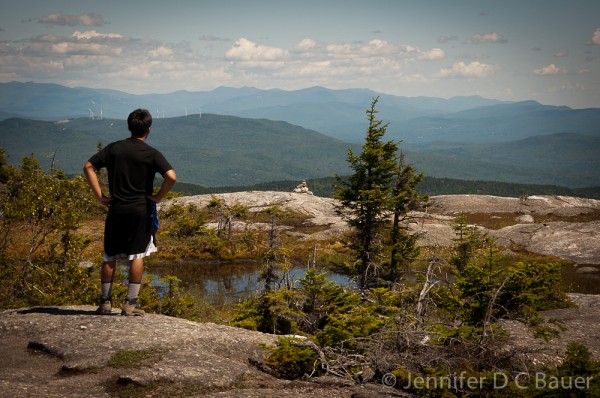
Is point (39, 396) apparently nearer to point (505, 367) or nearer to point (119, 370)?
point (119, 370)

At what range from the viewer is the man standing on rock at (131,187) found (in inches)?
397

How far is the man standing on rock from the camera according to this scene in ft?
33.1

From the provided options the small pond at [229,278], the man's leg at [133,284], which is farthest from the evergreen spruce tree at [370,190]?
the man's leg at [133,284]

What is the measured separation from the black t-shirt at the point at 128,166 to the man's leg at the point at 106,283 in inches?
65.3

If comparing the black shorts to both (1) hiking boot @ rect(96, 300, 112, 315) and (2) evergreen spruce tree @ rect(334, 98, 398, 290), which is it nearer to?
(1) hiking boot @ rect(96, 300, 112, 315)

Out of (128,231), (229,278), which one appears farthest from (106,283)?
(229,278)

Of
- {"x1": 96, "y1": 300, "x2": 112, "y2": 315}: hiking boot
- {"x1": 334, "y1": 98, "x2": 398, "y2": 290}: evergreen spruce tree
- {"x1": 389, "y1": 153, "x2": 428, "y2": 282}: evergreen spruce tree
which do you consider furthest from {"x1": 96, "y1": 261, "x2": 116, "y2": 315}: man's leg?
{"x1": 389, "y1": 153, "x2": 428, "y2": 282}: evergreen spruce tree

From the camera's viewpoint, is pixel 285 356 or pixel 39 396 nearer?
pixel 39 396

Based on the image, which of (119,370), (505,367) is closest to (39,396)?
(119,370)

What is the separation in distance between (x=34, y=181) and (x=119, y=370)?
11.5 metres

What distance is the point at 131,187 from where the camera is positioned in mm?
10148

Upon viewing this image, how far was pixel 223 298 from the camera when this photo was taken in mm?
40094

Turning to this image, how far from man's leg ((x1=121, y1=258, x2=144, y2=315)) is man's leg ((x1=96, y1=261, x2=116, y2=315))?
447 millimetres

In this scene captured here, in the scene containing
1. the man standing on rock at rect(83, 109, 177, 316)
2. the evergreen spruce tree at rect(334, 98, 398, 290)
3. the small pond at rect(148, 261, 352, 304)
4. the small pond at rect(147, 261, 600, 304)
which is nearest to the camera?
the man standing on rock at rect(83, 109, 177, 316)
